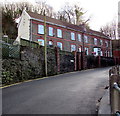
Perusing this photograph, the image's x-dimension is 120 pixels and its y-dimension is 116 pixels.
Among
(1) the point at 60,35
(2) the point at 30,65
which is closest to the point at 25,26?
(1) the point at 60,35

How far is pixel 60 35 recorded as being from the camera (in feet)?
89.1

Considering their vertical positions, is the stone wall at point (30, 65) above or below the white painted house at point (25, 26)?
below

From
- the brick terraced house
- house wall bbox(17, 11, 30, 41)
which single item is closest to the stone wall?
the brick terraced house

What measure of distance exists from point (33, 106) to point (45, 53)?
10.5 m

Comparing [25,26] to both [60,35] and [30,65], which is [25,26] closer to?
[60,35]

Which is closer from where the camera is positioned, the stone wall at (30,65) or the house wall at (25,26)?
the stone wall at (30,65)

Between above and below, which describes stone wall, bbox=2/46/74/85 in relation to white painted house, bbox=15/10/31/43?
below

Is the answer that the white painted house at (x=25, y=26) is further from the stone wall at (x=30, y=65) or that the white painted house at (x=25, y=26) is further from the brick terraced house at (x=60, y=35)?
the stone wall at (x=30, y=65)

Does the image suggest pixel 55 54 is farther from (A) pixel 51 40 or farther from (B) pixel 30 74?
(A) pixel 51 40

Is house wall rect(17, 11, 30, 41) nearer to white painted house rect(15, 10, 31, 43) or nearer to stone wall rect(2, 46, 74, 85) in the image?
Answer: white painted house rect(15, 10, 31, 43)

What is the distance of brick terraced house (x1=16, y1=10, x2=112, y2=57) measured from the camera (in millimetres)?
23703

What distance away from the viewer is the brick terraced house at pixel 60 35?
23703mm

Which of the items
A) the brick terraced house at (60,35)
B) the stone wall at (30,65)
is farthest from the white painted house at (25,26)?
the stone wall at (30,65)

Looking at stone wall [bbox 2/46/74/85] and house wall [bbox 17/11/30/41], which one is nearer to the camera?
stone wall [bbox 2/46/74/85]
